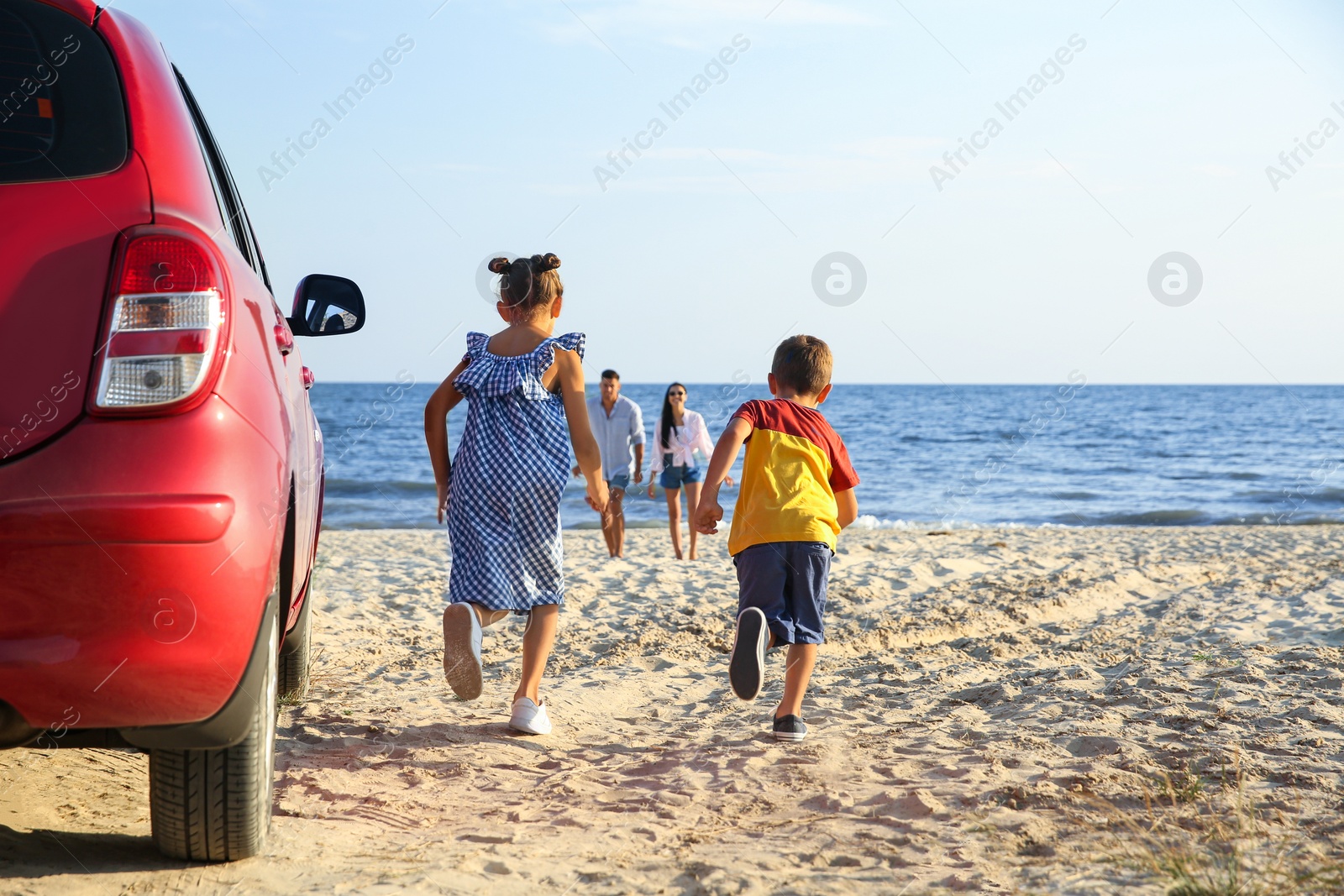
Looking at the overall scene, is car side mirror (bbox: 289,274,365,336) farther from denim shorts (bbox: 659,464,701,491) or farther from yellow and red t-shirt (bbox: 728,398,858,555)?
denim shorts (bbox: 659,464,701,491)

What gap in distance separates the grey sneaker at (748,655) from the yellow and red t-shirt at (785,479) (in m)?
0.34

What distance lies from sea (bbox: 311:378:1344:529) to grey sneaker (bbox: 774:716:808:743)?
18.1 ft

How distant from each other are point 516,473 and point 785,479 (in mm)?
1078

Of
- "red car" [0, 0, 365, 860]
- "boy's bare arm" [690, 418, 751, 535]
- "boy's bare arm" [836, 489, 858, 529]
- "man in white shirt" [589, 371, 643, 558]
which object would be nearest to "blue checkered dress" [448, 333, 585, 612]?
"boy's bare arm" [690, 418, 751, 535]

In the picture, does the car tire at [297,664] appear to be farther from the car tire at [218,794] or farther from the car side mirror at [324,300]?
the car tire at [218,794]

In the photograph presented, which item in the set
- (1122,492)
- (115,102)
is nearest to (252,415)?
(115,102)

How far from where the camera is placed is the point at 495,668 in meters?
5.47

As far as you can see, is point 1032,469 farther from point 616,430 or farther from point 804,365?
point 804,365

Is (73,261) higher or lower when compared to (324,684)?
higher

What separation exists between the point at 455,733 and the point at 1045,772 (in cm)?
223

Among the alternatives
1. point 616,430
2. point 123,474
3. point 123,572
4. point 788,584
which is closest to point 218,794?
point 123,572

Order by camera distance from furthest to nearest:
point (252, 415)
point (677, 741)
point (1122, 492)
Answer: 1. point (1122, 492)
2. point (677, 741)
3. point (252, 415)

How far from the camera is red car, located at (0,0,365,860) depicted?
5.92ft

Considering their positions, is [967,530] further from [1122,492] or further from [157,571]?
[157,571]
